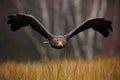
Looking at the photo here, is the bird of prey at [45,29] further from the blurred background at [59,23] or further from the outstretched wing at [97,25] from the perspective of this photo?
the blurred background at [59,23]

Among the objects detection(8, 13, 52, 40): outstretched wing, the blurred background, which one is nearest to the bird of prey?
detection(8, 13, 52, 40): outstretched wing

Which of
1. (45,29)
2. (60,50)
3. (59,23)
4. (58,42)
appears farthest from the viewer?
(59,23)

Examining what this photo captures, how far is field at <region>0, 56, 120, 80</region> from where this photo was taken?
3146 mm

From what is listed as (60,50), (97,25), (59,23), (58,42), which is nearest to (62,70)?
(58,42)

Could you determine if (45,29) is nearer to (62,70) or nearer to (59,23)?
(62,70)

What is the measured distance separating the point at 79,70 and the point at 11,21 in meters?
0.64

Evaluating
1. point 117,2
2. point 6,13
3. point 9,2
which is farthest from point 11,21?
point 117,2

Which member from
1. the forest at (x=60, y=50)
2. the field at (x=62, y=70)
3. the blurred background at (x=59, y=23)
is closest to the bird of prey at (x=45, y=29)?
the forest at (x=60, y=50)

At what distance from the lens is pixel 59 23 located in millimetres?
5137

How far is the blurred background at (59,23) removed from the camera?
434 cm

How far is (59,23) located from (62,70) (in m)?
2.04

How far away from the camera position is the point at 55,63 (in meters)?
3.41

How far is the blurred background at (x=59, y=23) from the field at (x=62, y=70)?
0.76 meters

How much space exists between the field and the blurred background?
76cm
